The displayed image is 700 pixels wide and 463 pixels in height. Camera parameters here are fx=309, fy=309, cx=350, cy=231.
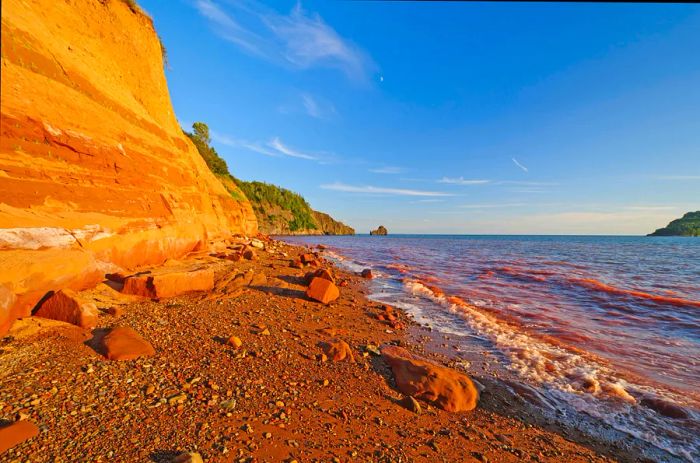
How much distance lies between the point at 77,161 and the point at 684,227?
719 ft

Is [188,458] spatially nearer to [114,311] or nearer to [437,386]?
[437,386]

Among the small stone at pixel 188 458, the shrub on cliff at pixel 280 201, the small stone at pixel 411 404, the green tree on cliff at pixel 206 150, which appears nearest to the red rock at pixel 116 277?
the small stone at pixel 188 458

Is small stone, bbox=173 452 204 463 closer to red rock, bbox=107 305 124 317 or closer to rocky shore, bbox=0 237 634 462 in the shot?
rocky shore, bbox=0 237 634 462

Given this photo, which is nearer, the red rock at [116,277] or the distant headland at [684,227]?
the red rock at [116,277]

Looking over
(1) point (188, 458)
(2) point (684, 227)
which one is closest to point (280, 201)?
(1) point (188, 458)

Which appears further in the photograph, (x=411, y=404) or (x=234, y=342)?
(x=234, y=342)

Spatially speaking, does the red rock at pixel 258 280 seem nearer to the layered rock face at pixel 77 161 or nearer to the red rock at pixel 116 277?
the layered rock face at pixel 77 161

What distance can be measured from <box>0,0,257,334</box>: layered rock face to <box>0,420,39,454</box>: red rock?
9.83 ft

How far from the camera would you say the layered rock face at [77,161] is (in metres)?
6.69

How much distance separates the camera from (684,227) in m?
149

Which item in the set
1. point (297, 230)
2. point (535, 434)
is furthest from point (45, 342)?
point (297, 230)

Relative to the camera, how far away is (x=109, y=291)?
8195 mm

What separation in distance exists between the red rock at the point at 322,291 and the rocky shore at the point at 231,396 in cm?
265

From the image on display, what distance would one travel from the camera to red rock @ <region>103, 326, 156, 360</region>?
5426 millimetres
